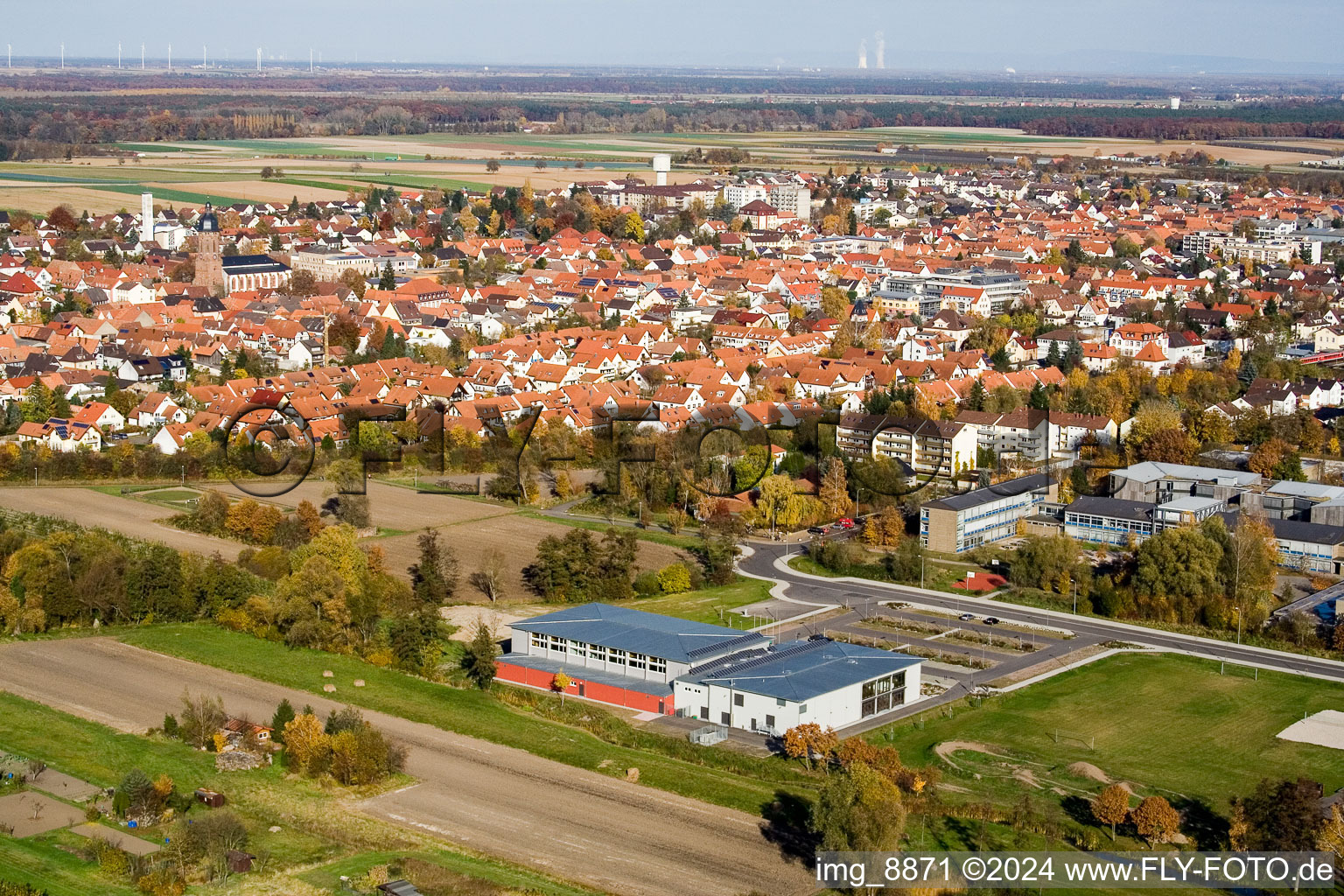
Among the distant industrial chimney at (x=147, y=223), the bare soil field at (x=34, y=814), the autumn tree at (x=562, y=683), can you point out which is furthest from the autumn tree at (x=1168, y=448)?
the distant industrial chimney at (x=147, y=223)

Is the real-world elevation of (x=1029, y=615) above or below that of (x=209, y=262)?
below

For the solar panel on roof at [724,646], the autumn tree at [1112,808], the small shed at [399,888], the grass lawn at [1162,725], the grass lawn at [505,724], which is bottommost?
the grass lawn at [1162,725]

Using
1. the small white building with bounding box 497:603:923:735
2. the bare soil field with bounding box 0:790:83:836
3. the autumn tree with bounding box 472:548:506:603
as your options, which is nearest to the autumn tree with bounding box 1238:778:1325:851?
the small white building with bounding box 497:603:923:735

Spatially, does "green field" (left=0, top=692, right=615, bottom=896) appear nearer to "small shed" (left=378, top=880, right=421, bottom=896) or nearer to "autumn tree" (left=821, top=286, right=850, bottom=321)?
"small shed" (left=378, top=880, right=421, bottom=896)

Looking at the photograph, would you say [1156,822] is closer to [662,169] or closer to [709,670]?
[709,670]

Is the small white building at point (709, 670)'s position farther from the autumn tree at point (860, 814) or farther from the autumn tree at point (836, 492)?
the autumn tree at point (836, 492)

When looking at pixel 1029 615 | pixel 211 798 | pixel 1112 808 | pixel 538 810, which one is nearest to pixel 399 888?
pixel 538 810

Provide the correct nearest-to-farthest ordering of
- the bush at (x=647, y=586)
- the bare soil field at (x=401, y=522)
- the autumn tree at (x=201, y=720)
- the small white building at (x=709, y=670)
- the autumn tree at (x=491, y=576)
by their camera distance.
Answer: the autumn tree at (x=201, y=720) < the small white building at (x=709, y=670) < the autumn tree at (x=491, y=576) < the bush at (x=647, y=586) < the bare soil field at (x=401, y=522)
